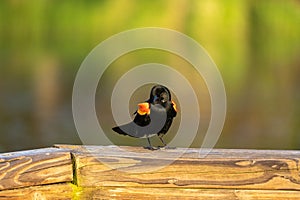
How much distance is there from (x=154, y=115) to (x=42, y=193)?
1.28 ft

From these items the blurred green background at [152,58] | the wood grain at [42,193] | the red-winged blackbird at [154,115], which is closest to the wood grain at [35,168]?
the wood grain at [42,193]

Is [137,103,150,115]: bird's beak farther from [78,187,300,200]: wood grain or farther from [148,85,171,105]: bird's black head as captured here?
[78,187,300,200]: wood grain

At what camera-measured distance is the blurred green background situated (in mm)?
6961

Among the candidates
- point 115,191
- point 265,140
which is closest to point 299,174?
point 115,191

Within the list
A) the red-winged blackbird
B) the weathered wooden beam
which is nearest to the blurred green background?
the red-winged blackbird

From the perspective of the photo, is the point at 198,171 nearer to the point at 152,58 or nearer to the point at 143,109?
the point at 143,109

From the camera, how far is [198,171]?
50.0 inches

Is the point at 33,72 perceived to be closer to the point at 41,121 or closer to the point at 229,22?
the point at 41,121

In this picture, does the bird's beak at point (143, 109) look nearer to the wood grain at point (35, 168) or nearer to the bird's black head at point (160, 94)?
the bird's black head at point (160, 94)

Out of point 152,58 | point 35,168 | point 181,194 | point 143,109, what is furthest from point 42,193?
point 152,58

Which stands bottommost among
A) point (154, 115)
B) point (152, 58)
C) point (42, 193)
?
point (42, 193)

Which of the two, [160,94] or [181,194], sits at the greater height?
[160,94]

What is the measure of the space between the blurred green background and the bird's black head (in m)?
4.56

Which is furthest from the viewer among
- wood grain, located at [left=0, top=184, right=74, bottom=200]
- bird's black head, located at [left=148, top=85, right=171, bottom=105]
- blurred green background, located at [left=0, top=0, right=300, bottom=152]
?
blurred green background, located at [left=0, top=0, right=300, bottom=152]
